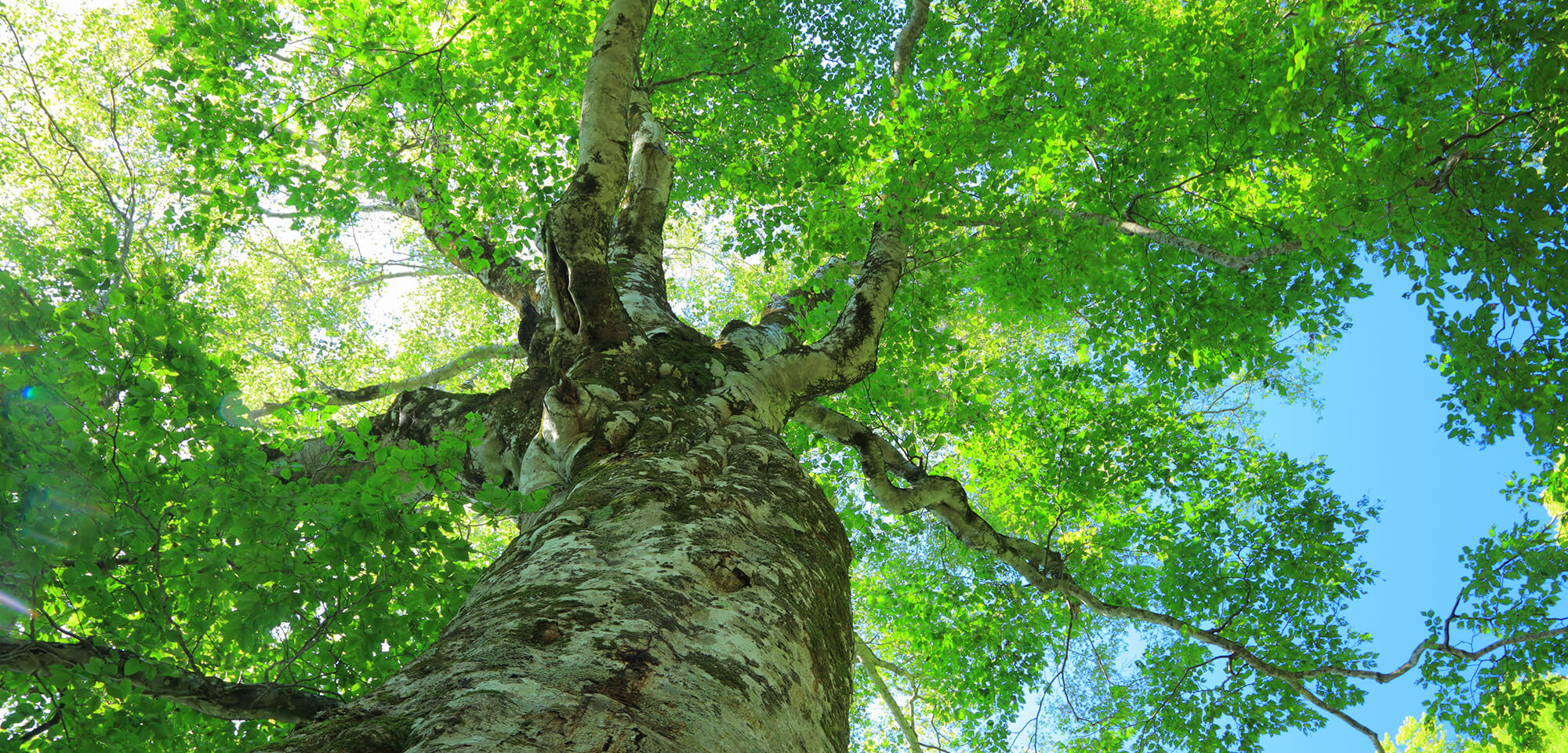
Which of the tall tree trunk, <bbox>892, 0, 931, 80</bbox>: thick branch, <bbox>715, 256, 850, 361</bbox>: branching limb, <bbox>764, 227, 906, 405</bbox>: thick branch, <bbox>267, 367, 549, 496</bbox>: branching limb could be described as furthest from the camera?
<bbox>892, 0, 931, 80</bbox>: thick branch

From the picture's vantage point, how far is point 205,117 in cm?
501

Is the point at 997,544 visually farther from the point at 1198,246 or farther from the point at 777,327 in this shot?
the point at 1198,246

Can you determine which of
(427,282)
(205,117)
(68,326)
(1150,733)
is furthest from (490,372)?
(1150,733)

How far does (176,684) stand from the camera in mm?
Result: 2617

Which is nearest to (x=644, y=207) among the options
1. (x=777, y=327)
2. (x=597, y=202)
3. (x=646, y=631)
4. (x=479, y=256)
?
(x=479, y=256)

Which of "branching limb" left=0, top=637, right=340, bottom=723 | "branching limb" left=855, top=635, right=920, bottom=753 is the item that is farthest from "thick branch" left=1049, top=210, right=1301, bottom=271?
"branching limb" left=0, top=637, right=340, bottom=723

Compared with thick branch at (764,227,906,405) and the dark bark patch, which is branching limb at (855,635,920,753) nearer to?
thick branch at (764,227,906,405)

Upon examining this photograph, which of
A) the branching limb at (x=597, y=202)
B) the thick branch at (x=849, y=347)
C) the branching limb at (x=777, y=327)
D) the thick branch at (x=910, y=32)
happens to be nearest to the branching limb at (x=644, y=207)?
the branching limb at (x=777, y=327)

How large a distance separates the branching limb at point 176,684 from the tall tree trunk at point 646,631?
105cm

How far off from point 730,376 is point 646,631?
9.53 ft

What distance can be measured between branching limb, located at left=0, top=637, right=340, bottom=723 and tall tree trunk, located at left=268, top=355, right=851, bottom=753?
3.44 feet

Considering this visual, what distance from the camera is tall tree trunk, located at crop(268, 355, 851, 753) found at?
47.4 inches

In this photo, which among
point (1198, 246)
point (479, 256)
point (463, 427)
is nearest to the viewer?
point (463, 427)

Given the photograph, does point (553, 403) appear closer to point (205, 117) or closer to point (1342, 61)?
point (205, 117)
